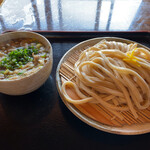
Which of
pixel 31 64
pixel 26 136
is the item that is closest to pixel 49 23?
pixel 31 64

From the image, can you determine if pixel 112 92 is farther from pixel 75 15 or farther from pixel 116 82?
pixel 75 15

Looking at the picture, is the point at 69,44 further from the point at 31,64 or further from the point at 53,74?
the point at 31,64

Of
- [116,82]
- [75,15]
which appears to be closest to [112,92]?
[116,82]

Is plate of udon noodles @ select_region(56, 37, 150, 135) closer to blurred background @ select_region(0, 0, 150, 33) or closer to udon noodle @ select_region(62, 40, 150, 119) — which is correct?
udon noodle @ select_region(62, 40, 150, 119)

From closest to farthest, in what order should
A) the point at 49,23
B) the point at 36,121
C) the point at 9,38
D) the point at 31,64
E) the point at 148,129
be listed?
the point at 148,129 < the point at 36,121 < the point at 31,64 < the point at 9,38 < the point at 49,23

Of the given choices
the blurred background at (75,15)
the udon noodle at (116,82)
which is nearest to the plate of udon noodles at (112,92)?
the udon noodle at (116,82)

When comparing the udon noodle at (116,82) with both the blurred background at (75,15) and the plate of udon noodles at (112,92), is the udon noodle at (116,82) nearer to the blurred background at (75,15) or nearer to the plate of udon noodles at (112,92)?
the plate of udon noodles at (112,92)
